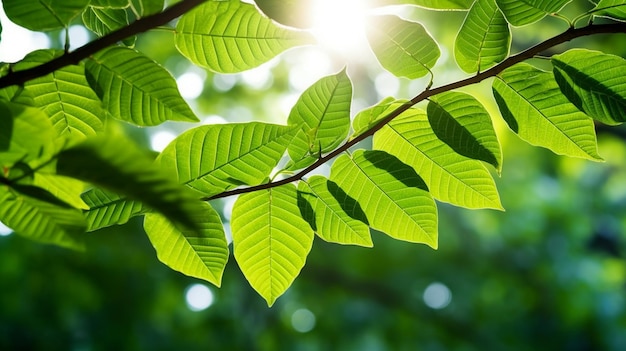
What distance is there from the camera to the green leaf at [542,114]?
20.3 inches

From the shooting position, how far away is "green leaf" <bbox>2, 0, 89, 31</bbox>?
380 mm

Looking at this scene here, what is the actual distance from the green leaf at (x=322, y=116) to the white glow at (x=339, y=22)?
0.06 meters

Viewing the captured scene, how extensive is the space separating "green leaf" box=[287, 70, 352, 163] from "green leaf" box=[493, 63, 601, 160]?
138 mm

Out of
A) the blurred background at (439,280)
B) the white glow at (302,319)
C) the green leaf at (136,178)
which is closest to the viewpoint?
the green leaf at (136,178)

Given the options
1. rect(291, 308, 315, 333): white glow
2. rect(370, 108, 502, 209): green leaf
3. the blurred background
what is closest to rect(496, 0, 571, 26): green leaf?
rect(370, 108, 502, 209): green leaf

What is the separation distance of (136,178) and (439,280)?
549 cm

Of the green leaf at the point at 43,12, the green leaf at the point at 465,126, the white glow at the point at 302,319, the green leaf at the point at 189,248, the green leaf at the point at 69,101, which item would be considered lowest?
the white glow at the point at 302,319

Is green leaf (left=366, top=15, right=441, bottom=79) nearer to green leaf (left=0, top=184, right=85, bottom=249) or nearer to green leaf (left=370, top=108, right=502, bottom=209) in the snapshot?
green leaf (left=370, top=108, right=502, bottom=209)

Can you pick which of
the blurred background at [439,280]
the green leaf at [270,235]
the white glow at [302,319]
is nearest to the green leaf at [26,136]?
the green leaf at [270,235]

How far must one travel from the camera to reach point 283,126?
50cm

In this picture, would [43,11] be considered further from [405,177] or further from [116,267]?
[116,267]

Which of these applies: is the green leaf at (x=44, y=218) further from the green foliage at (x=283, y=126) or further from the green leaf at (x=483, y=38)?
the green leaf at (x=483, y=38)

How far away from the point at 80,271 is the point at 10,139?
15.3 feet

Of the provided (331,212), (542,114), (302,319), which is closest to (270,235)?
(331,212)
